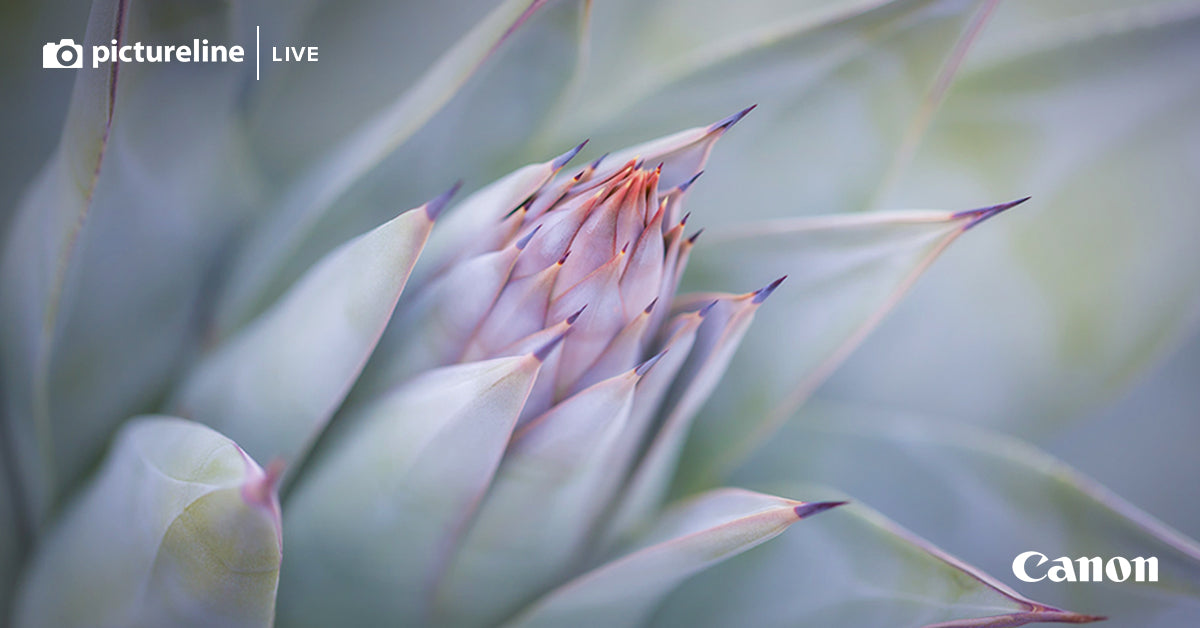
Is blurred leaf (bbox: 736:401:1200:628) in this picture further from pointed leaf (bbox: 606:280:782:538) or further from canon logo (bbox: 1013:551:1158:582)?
pointed leaf (bbox: 606:280:782:538)

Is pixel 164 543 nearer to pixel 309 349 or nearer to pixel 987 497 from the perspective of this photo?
pixel 309 349

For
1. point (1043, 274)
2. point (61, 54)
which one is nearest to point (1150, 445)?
point (1043, 274)

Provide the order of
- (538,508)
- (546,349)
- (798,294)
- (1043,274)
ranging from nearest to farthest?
(546,349) < (538,508) < (798,294) < (1043,274)

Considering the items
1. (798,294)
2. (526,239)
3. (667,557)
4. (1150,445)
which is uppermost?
(526,239)

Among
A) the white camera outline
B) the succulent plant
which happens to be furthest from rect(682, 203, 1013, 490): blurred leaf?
the white camera outline

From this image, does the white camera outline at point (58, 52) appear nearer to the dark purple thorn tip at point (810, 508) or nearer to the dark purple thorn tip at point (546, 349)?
the dark purple thorn tip at point (546, 349)

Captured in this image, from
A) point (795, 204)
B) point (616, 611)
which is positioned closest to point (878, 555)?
point (616, 611)
